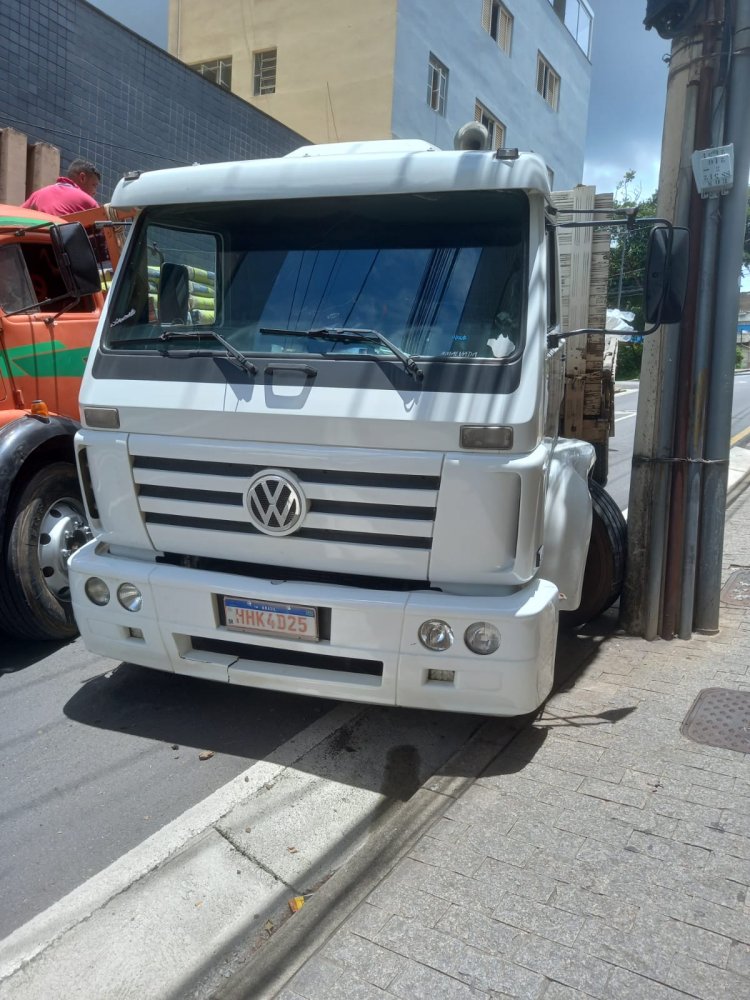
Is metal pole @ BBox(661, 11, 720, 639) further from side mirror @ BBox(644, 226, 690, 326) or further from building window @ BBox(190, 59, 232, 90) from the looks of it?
building window @ BBox(190, 59, 232, 90)

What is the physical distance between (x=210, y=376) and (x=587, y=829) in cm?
232

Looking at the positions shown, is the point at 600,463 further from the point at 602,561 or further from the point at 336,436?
the point at 336,436

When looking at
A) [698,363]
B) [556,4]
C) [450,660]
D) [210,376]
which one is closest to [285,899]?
[450,660]

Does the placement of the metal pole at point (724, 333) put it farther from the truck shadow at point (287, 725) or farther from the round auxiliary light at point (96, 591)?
the round auxiliary light at point (96, 591)

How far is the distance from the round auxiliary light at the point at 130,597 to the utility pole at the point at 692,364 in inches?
119

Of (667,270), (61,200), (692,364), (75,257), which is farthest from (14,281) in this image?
(692,364)

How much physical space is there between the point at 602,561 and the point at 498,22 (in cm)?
1942

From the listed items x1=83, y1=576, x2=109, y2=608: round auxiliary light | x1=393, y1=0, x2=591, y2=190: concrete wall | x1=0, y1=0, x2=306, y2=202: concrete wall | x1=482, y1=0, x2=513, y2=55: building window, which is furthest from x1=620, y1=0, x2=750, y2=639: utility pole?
x1=482, y1=0, x2=513, y2=55: building window

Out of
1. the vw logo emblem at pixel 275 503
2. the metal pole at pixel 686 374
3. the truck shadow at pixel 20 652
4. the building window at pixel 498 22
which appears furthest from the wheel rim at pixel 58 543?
the building window at pixel 498 22

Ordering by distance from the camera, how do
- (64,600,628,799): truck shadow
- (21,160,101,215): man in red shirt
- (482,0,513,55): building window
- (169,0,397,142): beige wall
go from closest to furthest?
1. (64,600,628,799): truck shadow
2. (21,160,101,215): man in red shirt
3. (169,0,397,142): beige wall
4. (482,0,513,55): building window

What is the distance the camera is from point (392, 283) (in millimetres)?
3645

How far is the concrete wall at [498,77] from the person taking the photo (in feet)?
56.4

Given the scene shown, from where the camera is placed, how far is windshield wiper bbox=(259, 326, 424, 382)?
3354 millimetres

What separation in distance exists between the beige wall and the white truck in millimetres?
13868
